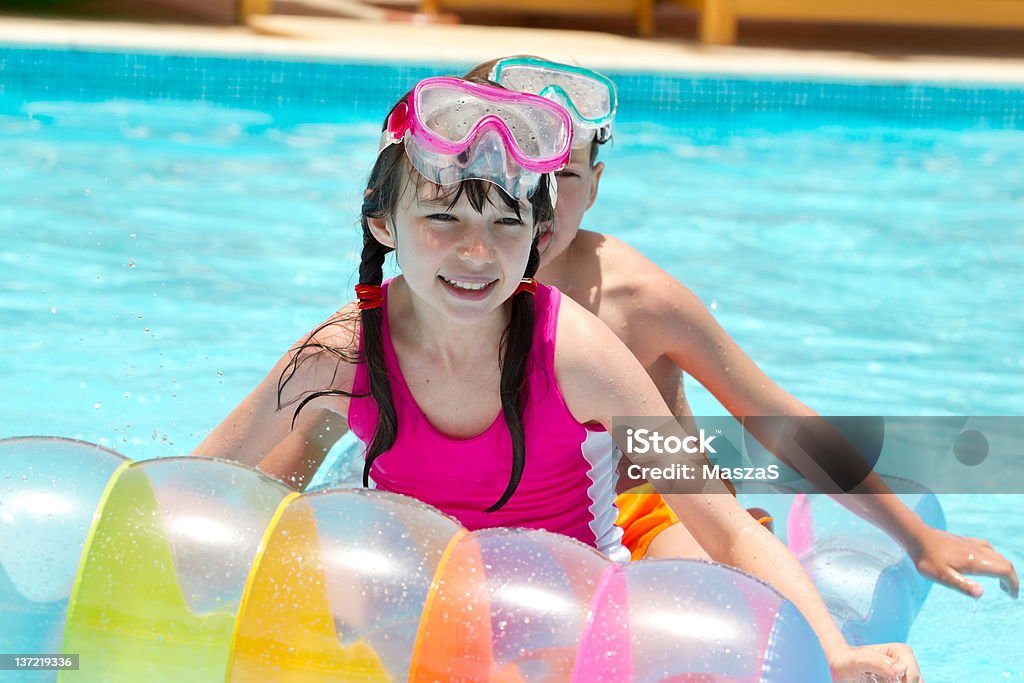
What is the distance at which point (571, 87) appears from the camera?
3.44m

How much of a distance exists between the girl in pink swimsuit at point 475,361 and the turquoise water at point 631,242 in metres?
1.33

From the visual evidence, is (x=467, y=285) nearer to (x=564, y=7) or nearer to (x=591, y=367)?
(x=591, y=367)

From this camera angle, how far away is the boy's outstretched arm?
3355 millimetres

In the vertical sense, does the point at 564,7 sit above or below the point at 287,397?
above

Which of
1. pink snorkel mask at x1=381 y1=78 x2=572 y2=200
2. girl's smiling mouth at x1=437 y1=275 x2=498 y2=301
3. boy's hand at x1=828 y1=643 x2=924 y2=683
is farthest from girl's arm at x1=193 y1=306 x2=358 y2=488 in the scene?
boy's hand at x1=828 y1=643 x2=924 y2=683

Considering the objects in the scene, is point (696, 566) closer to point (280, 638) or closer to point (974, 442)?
point (280, 638)

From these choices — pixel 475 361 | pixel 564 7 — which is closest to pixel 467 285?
pixel 475 361

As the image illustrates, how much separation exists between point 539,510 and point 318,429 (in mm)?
773

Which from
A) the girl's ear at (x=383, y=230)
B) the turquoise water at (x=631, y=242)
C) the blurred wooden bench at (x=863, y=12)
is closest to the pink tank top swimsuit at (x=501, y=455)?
the girl's ear at (x=383, y=230)

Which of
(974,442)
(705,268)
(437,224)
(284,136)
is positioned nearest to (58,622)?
(437,224)

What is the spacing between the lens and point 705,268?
689 cm

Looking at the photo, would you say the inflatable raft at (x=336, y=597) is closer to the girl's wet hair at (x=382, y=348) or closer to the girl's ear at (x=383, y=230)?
the girl's wet hair at (x=382, y=348)

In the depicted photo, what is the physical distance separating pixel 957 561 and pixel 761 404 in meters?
0.62

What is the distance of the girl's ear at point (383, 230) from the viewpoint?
2.73m
